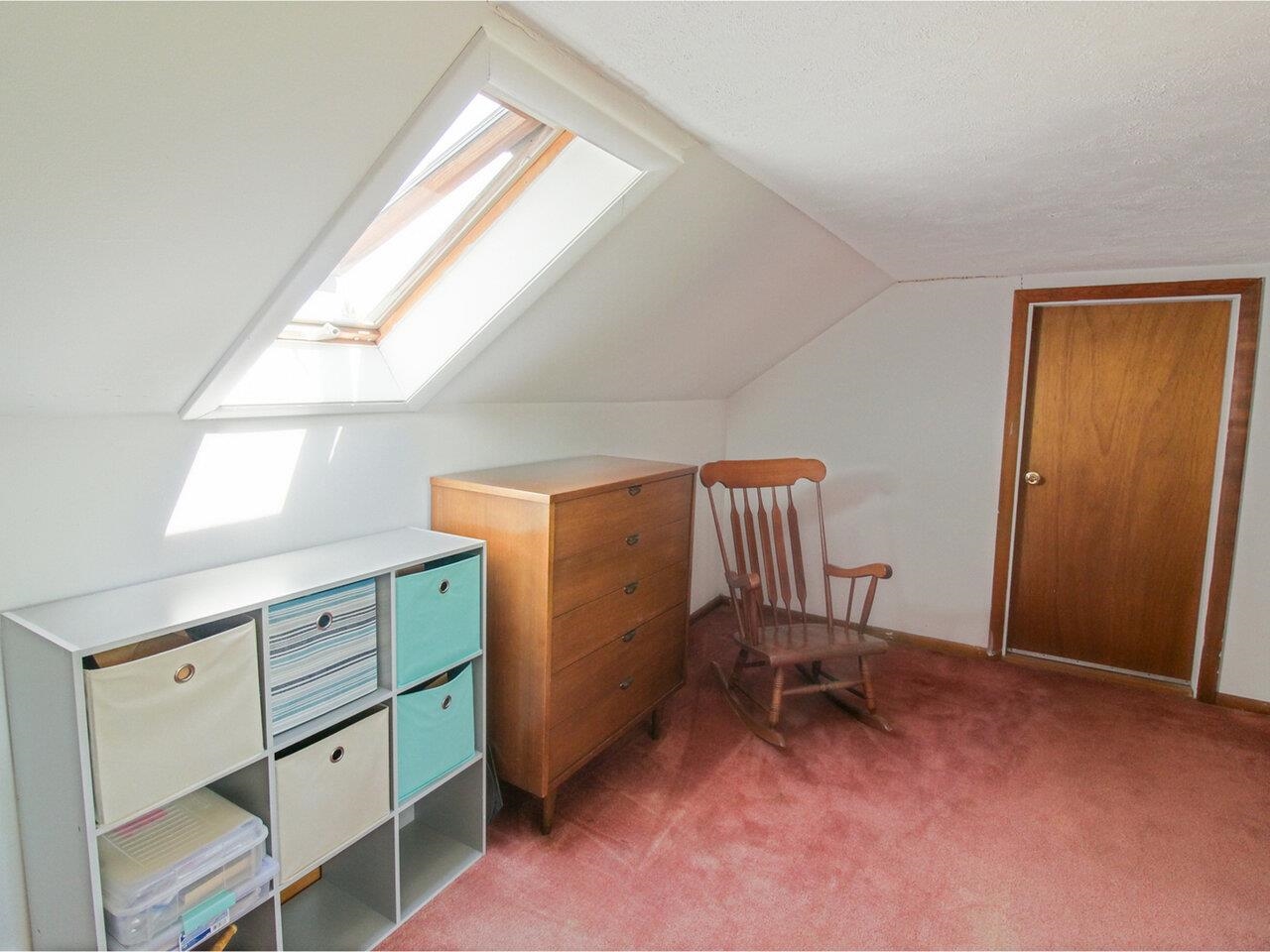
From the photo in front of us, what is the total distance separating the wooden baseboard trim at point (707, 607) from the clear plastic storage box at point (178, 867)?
2698 mm

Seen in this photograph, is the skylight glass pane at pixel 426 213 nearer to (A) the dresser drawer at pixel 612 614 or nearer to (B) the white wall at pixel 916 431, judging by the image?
(A) the dresser drawer at pixel 612 614

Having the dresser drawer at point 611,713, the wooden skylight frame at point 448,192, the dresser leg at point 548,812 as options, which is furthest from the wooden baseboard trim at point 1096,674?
the wooden skylight frame at point 448,192

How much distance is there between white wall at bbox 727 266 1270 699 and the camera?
346 centimetres

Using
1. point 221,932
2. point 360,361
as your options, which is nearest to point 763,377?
point 360,361

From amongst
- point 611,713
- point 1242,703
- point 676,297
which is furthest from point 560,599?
point 1242,703

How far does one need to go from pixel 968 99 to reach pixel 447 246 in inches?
51.6

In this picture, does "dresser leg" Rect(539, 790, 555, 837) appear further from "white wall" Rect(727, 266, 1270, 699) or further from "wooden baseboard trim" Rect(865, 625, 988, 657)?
"white wall" Rect(727, 266, 1270, 699)

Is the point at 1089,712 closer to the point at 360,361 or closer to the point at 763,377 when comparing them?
the point at 763,377

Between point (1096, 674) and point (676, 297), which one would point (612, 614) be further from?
point (1096, 674)

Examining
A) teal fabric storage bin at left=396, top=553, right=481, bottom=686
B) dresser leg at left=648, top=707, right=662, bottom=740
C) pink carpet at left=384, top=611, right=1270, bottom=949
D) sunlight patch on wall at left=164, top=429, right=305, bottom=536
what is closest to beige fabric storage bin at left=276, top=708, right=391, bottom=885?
teal fabric storage bin at left=396, top=553, right=481, bottom=686

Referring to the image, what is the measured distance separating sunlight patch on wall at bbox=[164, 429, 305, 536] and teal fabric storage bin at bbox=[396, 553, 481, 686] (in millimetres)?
403

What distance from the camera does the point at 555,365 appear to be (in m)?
2.42

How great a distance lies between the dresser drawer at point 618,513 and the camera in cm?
203

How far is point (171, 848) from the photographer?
138 centimetres
